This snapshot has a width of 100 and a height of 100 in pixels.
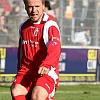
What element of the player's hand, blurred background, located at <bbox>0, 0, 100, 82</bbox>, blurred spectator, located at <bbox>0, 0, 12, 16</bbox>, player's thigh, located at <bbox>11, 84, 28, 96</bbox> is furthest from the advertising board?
the player's hand

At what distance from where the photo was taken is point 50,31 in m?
6.79

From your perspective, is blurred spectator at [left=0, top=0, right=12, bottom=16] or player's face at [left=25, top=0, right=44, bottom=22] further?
blurred spectator at [left=0, top=0, right=12, bottom=16]

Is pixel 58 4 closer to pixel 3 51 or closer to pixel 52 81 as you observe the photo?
pixel 3 51

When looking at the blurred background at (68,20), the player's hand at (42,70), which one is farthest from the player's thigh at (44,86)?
the blurred background at (68,20)

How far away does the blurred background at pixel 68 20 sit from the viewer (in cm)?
1566

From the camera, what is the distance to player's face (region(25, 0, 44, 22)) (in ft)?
22.2

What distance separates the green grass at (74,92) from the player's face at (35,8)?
210 inches

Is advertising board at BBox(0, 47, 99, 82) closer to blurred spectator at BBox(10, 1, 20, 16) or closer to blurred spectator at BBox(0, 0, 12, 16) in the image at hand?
blurred spectator at BBox(10, 1, 20, 16)

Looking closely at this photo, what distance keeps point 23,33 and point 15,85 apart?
76cm

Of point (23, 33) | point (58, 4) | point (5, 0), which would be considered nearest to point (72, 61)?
point (58, 4)

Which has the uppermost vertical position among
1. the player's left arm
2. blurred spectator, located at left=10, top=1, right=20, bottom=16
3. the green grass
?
blurred spectator, located at left=10, top=1, right=20, bottom=16

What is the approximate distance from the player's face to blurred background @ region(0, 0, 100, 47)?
8.81 m

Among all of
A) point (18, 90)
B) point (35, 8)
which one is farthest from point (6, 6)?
point (18, 90)

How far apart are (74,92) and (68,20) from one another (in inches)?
128
